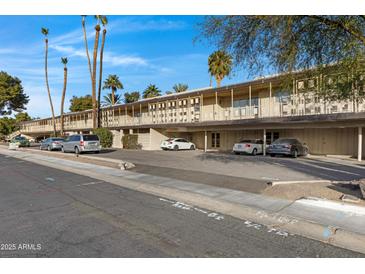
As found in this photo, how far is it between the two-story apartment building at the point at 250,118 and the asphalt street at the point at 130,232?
5.60m

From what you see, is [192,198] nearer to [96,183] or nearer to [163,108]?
[96,183]

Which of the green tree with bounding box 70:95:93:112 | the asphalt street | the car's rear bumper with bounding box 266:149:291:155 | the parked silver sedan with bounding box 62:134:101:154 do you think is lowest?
the asphalt street

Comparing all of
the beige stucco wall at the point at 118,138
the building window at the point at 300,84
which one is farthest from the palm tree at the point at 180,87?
the building window at the point at 300,84

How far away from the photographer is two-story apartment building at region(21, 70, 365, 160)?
16.5 metres

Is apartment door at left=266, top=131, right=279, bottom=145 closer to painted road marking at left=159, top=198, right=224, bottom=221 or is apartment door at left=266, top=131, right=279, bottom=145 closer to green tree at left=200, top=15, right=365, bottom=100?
green tree at left=200, top=15, right=365, bottom=100

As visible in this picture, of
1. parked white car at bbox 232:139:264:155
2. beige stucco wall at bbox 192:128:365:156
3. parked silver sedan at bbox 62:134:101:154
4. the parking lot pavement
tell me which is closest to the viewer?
the parking lot pavement

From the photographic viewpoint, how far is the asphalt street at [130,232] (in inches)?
149

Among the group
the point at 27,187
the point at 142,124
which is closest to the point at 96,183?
the point at 27,187

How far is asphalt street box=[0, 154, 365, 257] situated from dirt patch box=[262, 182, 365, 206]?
2451 millimetres

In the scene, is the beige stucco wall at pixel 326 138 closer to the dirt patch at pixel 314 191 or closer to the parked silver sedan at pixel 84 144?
the dirt patch at pixel 314 191

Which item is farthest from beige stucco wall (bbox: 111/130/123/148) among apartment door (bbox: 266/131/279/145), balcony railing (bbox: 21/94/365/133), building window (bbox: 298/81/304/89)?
building window (bbox: 298/81/304/89)

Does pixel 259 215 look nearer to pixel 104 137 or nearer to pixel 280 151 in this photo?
pixel 280 151

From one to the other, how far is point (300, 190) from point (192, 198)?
3.22 m

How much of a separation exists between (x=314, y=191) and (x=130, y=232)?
5.46 m
